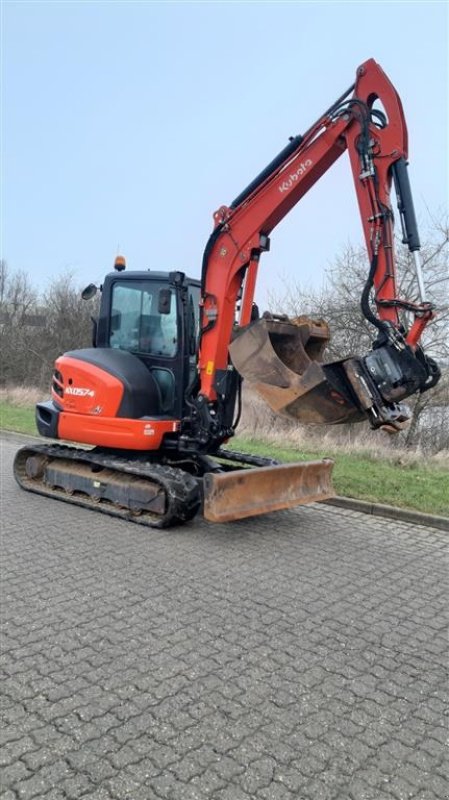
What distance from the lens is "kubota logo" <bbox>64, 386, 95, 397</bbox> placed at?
6.74 metres

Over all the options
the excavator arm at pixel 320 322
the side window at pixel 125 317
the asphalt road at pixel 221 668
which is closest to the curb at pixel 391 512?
the asphalt road at pixel 221 668

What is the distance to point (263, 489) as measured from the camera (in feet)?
19.8

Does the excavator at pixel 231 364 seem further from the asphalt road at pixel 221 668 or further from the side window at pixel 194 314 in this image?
the asphalt road at pixel 221 668

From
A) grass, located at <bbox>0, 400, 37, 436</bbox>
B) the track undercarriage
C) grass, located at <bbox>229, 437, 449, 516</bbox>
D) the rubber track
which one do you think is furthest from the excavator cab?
grass, located at <bbox>0, 400, 37, 436</bbox>

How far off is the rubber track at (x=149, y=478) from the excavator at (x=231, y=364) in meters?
0.02

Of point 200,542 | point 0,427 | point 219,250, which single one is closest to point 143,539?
point 200,542

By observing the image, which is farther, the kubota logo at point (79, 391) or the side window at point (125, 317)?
the side window at point (125, 317)

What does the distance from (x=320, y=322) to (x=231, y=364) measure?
3.50 feet

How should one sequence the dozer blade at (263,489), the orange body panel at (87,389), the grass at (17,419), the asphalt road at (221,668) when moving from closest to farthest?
the asphalt road at (221,668), the dozer blade at (263,489), the orange body panel at (87,389), the grass at (17,419)

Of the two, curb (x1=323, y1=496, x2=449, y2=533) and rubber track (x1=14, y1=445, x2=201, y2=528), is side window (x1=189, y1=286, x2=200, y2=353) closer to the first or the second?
rubber track (x1=14, y1=445, x2=201, y2=528)

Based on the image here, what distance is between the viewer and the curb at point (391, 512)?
6.46 metres

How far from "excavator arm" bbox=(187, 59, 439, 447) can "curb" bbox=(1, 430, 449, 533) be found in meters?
1.73

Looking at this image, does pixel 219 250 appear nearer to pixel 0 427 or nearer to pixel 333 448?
pixel 333 448

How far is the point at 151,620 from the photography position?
3910 mm
